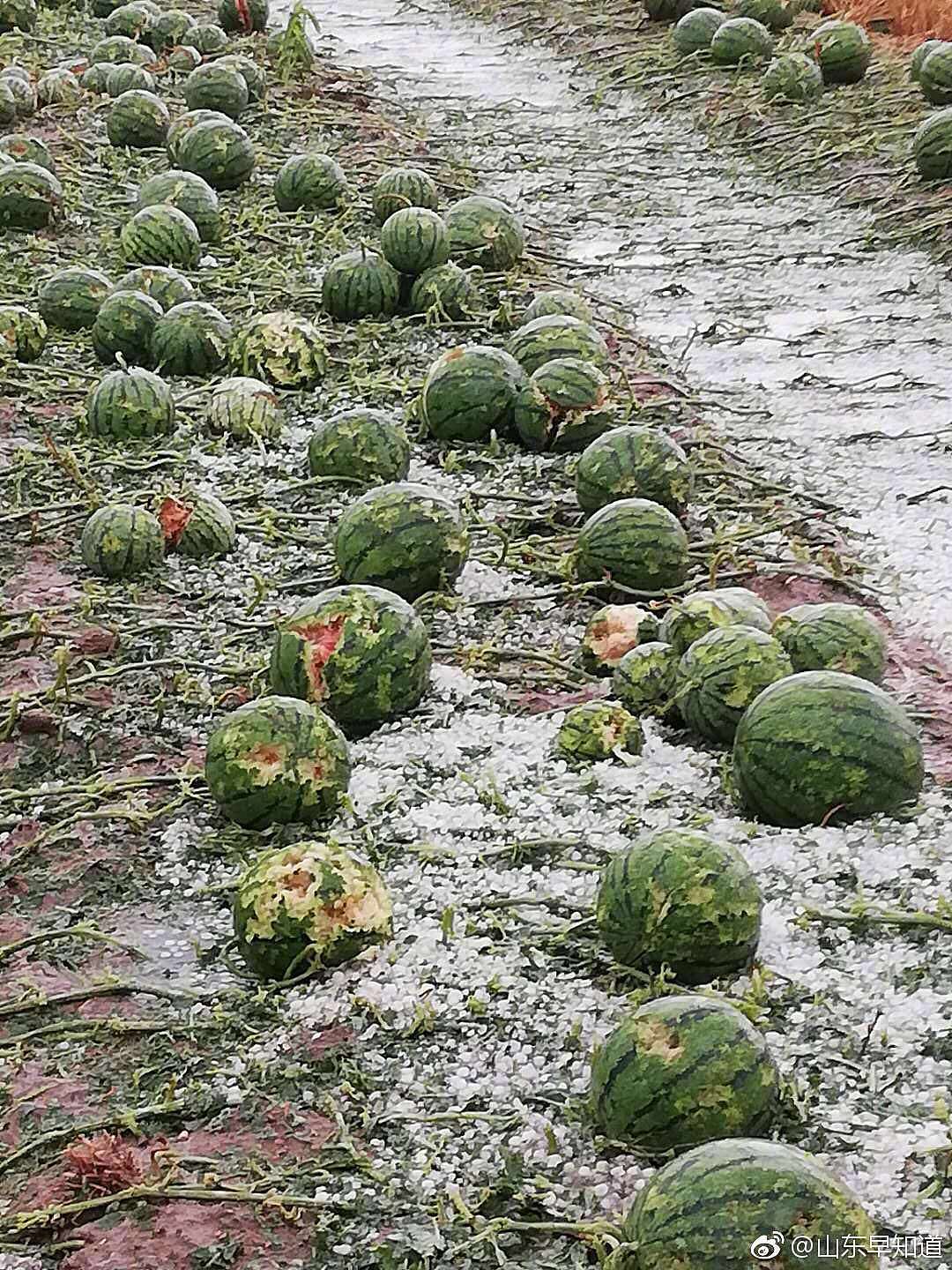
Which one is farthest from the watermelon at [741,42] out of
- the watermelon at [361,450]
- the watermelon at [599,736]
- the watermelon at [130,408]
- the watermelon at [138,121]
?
the watermelon at [599,736]

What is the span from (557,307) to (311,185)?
2.34 metres

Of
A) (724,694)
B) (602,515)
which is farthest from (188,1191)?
(602,515)

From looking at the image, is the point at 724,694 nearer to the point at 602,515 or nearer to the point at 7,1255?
the point at 602,515

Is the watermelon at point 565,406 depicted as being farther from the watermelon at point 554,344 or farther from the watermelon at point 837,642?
the watermelon at point 837,642

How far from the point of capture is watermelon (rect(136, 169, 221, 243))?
7629 millimetres

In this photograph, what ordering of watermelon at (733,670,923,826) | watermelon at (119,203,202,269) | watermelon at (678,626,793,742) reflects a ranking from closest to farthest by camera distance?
1. watermelon at (733,670,923,826)
2. watermelon at (678,626,793,742)
3. watermelon at (119,203,202,269)

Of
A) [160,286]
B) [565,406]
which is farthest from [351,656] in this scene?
[160,286]

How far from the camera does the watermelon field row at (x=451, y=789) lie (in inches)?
104

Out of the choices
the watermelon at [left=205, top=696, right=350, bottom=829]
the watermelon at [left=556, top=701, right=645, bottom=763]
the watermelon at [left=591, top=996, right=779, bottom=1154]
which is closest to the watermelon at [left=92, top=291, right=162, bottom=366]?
the watermelon at [left=205, top=696, right=350, bottom=829]

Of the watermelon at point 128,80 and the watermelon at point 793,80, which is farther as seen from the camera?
the watermelon at point 128,80

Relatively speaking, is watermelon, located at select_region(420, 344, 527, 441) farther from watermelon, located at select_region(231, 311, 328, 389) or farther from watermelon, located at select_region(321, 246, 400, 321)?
watermelon, located at select_region(321, 246, 400, 321)

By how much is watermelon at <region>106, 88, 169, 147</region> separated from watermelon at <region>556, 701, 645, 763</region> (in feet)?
21.6

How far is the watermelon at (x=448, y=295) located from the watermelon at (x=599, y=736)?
10.3 ft

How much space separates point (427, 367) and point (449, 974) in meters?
3.62
